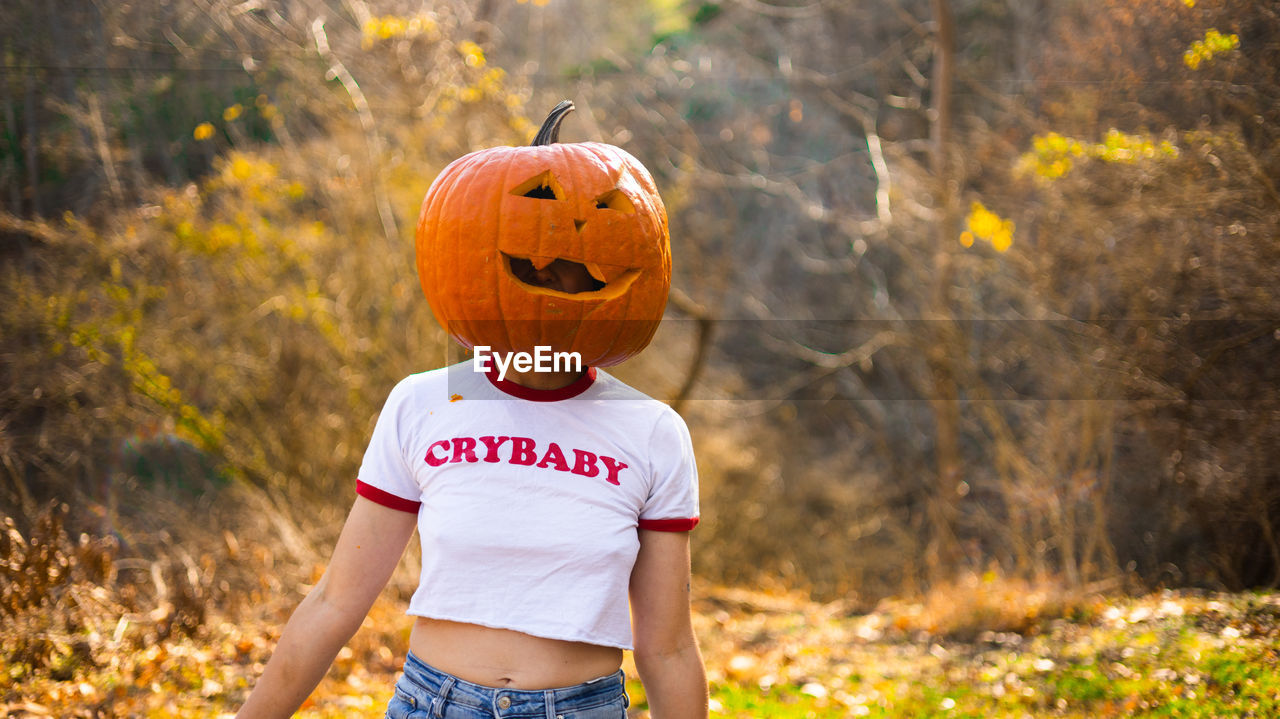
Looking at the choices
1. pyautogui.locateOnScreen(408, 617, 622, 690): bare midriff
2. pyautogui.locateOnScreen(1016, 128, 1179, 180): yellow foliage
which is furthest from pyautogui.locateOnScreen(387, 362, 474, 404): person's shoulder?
pyautogui.locateOnScreen(1016, 128, 1179, 180): yellow foliage

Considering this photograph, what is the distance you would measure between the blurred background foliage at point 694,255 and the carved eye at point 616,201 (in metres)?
2.95

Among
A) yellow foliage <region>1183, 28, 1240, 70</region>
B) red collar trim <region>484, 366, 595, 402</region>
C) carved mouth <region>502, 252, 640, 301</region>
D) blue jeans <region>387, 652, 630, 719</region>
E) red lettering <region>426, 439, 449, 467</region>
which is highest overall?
yellow foliage <region>1183, 28, 1240, 70</region>

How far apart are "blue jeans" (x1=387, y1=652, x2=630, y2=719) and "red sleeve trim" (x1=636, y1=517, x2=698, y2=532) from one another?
1.01ft

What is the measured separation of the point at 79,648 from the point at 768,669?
3.26 metres

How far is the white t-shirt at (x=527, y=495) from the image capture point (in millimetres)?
1801

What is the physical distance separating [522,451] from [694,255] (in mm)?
10076

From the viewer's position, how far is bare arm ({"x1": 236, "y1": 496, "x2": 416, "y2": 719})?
1840 mm

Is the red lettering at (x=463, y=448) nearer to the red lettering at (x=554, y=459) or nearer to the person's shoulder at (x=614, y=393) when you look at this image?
the red lettering at (x=554, y=459)

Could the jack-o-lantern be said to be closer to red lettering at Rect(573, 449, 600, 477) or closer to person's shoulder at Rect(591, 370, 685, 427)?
person's shoulder at Rect(591, 370, 685, 427)

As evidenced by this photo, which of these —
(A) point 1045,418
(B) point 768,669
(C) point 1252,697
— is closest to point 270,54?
(B) point 768,669

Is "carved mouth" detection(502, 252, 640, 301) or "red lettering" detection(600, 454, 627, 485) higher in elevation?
"carved mouth" detection(502, 252, 640, 301)

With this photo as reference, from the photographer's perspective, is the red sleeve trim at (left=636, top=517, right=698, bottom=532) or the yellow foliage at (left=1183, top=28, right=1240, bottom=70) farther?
the yellow foliage at (left=1183, top=28, right=1240, bottom=70)

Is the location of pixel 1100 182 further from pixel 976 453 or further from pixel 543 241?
pixel 976 453

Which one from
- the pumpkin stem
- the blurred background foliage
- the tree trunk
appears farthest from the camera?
the tree trunk
